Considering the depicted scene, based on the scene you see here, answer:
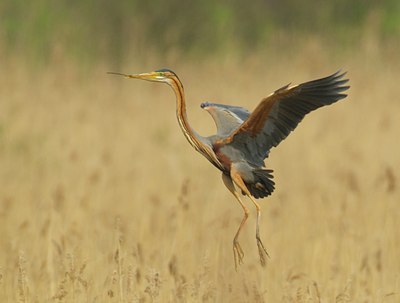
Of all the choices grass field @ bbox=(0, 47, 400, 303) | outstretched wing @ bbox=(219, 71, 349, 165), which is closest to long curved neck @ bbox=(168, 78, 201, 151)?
outstretched wing @ bbox=(219, 71, 349, 165)

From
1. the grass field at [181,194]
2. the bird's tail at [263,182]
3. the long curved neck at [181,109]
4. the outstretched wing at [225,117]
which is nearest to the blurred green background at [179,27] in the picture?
the grass field at [181,194]

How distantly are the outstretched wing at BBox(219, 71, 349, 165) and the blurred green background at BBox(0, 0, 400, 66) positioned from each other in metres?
7.36

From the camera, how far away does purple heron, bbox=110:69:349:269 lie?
13.1 ft

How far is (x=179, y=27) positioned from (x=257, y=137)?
10126mm

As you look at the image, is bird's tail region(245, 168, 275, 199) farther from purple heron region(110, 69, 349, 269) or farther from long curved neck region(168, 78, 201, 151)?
long curved neck region(168, 78, 201, 151)

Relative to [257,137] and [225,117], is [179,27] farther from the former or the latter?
[257,137]

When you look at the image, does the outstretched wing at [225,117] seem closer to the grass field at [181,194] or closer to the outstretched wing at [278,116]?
the outstretched wing at [278,116]

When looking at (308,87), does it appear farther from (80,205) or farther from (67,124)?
(67,124)

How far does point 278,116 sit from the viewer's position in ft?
13.6

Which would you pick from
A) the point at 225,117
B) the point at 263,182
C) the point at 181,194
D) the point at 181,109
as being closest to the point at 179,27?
the point at 181,194

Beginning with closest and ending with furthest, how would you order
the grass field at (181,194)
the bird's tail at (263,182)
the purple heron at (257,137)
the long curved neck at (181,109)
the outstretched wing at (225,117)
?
the long curved neck at (181,109) → the purple heron at (257,137) → the bird's tail at (263,182) → the outstretched wing at (225,117) → the grass field at (181,194)

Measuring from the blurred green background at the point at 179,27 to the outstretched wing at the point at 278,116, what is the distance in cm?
736

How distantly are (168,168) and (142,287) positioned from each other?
3605 millimetres

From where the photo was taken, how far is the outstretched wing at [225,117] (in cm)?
436
